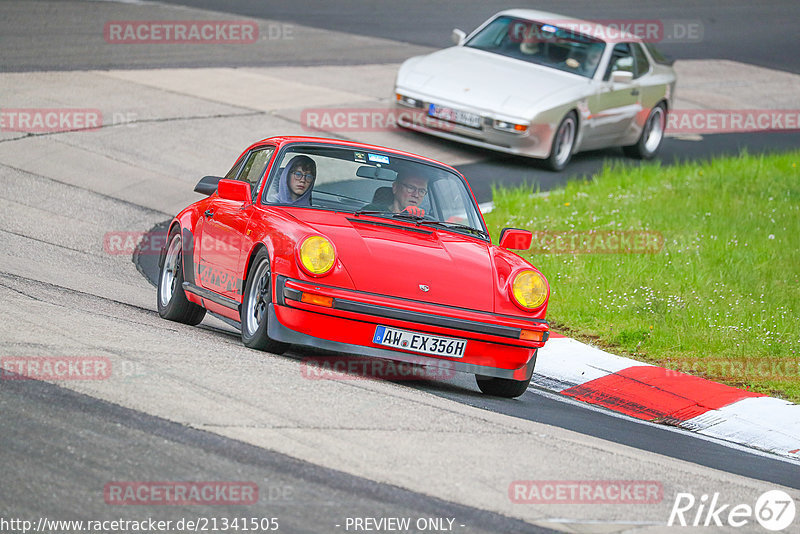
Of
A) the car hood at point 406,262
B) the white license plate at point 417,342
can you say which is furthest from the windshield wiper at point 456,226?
the white license plate at point 417,342

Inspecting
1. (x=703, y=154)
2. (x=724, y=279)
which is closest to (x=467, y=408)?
(x=724, y=279)

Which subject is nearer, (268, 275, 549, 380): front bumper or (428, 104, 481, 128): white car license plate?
(268, 275, 549, 380): front bumper

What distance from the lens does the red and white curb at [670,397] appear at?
7.67m

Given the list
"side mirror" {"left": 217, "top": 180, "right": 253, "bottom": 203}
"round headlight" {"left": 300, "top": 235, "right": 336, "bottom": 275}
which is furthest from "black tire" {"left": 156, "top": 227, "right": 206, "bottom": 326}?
"round headlight" {"left": 300, "top": 235, "right": 336, "bottom": 275}

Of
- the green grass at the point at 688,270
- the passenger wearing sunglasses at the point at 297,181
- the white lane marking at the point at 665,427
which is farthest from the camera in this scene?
the green grass at the point at 688,270

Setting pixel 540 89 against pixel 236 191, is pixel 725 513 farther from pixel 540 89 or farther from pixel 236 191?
pixel 540 89

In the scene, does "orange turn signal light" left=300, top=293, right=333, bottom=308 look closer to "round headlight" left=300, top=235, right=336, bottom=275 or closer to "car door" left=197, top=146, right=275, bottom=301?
"round headlight" left=300, top=235, right=336, bottom=275

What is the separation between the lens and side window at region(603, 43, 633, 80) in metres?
16.4

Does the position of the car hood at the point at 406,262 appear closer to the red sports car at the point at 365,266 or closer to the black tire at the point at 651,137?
the red sports car at the point at 365,266

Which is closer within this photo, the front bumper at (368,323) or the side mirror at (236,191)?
the front bumper at (368,323)

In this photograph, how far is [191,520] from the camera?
4398mm

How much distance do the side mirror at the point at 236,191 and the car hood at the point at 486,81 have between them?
7.60 m

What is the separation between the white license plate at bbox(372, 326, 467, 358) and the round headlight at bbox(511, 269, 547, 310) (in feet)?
1.62

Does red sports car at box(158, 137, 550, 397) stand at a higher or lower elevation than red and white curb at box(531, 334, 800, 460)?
higher
